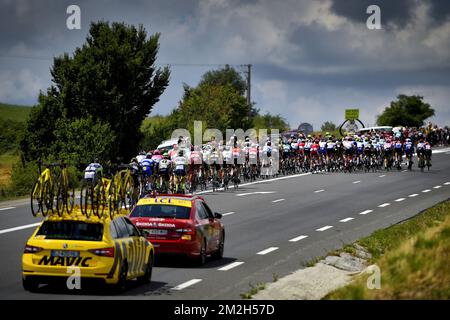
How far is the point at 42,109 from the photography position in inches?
2844

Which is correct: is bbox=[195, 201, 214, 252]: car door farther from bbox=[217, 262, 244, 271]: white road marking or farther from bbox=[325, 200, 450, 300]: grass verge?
bbox=[325, 200, 450, 300]: grass verge

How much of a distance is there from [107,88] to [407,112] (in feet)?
352

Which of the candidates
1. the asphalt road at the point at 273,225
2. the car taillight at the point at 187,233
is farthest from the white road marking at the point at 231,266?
the car taillight at the point at 187,233

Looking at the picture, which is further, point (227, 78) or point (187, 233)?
point (227, 78)

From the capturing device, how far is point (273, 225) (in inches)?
1270

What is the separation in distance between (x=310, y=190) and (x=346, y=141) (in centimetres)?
1241

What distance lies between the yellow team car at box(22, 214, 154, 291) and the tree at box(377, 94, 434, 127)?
150 meters

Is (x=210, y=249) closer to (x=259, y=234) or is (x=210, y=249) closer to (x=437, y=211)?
(x=259, y=234)

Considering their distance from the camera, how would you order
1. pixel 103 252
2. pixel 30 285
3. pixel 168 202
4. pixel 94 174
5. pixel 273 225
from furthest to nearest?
pixel 273 225 < pixel 94 174 < pixel 168 202 < pixel 30 285 < pixel 103 252

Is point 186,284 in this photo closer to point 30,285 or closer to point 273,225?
point 30,285

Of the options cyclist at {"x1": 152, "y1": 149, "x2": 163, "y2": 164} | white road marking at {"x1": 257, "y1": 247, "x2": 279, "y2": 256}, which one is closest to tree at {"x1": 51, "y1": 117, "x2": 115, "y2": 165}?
cyclist at {"x1": 152, "y1": 149, "x2": 163, "y2": 164}

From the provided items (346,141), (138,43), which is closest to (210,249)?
(346,141)

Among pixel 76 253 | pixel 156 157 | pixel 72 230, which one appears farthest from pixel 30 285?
pixel 156 157

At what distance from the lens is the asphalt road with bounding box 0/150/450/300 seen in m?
18.5
